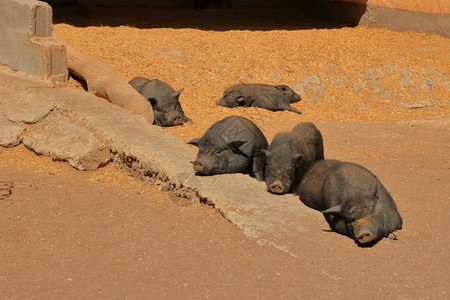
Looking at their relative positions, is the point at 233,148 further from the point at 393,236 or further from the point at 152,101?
the point at 152,101

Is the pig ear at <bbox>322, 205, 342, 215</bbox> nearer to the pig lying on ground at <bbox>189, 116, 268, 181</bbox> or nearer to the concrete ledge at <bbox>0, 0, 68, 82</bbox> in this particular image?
the pig lying on ground at <bbox>189, 116, 268, 181</bbox>

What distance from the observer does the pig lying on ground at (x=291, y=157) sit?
22.3 feet

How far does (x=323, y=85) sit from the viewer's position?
11.6 meters

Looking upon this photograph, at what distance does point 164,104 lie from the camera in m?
9.60

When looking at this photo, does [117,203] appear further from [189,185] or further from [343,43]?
[343,43]

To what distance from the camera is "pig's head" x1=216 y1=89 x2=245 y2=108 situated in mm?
10773

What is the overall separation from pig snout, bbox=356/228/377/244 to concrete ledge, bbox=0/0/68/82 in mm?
5406

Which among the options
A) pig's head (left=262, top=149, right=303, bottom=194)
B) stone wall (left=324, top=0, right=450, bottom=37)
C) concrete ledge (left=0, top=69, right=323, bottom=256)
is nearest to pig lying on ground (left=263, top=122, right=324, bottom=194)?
pig's head (left=262, top=149, right=303, bottom=194)

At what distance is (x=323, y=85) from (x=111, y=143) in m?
5.19

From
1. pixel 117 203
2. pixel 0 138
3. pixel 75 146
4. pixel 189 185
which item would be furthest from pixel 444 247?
pixel 0 138

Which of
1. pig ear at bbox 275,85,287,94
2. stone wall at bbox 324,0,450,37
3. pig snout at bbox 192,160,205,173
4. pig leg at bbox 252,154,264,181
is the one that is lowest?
pig ear at bbox 275,85,287,94

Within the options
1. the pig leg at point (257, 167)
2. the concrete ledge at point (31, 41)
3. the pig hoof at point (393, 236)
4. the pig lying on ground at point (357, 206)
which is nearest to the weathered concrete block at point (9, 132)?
the concrete ledge at point (31, 41)

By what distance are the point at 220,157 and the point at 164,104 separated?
9.06ft

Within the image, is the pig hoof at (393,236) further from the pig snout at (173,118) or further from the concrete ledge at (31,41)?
the concrete ledge at (31,41)
